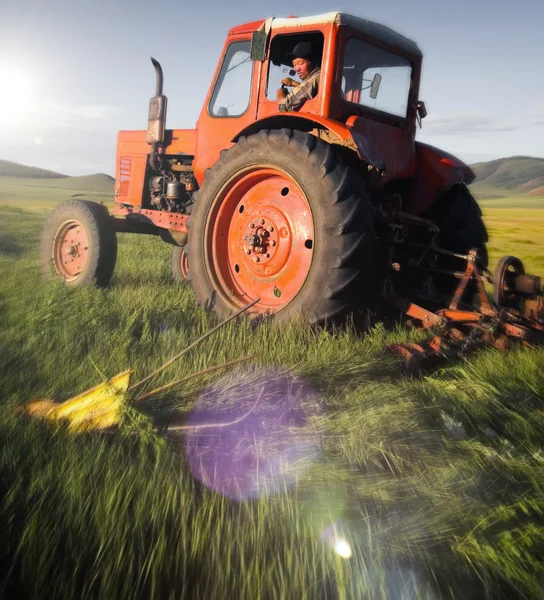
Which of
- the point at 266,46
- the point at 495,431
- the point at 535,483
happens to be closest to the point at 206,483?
the point at 535,483

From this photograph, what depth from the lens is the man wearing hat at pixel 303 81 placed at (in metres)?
3.69

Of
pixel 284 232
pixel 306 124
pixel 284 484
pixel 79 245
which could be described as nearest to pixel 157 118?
pixel 79 245

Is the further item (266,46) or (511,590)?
(266,46)

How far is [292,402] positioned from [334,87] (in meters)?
2.42

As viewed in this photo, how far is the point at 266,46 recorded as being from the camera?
3.97 metres

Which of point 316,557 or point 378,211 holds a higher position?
point 378,211

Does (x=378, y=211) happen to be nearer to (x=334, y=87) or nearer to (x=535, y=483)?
(x=334, y=87)

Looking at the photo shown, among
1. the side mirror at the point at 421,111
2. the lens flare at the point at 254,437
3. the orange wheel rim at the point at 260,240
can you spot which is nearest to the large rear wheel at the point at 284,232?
the orange wheel rim at the point at 260,240

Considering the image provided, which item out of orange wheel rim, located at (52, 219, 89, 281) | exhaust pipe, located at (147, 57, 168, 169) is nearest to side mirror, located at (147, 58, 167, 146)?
exhaust pipe, located at (147, 57, 168, 169)

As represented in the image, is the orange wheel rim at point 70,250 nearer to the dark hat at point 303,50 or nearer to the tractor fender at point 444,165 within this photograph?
the dark hat at point 303,50

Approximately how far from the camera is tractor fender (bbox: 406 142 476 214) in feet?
13.1

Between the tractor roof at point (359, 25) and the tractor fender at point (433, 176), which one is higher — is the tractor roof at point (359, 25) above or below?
above

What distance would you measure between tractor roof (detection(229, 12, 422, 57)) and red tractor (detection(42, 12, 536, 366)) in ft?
0.04

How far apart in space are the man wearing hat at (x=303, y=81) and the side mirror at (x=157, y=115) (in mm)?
1693
